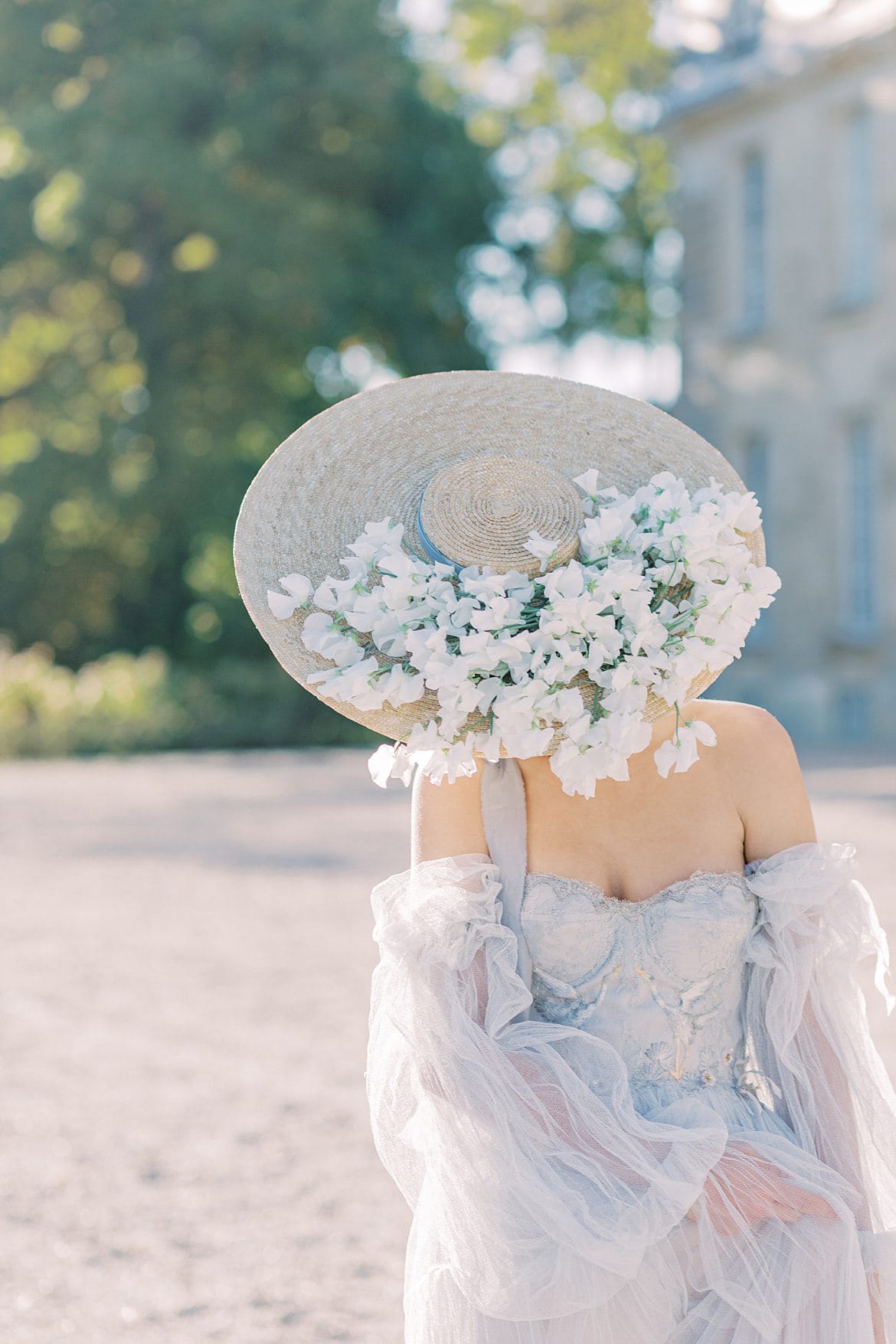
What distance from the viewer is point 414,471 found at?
2354 mm

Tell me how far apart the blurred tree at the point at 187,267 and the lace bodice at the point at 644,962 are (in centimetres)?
2351

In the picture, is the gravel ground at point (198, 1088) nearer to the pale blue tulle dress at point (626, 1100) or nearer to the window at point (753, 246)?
the pale blue tulle dress at point (626, 1100)

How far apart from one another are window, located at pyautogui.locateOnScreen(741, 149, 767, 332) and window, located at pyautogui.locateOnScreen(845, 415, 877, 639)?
2641mm

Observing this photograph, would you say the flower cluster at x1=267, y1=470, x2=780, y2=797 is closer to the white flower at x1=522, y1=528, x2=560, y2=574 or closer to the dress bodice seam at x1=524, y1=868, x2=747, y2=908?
the white flower at x1=522, y1=528, x2=560, y2=574

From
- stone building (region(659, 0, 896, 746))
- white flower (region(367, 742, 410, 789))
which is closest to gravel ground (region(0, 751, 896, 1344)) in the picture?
white flower (region(367, 742, 410, 789))

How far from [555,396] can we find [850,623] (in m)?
21.0

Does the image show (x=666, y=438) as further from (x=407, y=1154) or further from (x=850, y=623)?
(x=850, y=623)

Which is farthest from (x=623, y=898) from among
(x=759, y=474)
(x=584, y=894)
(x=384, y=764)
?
(x=759, y=474)

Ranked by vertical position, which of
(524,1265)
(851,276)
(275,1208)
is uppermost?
(851,276)

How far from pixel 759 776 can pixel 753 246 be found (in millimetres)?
23496

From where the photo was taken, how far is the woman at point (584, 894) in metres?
2.11

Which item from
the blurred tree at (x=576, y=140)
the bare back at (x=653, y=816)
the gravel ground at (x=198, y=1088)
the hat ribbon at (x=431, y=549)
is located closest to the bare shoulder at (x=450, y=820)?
the bare back at (x=653, y=816)

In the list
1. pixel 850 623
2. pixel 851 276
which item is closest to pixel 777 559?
pixel 850 623

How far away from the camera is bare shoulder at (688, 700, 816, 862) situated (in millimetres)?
2373
